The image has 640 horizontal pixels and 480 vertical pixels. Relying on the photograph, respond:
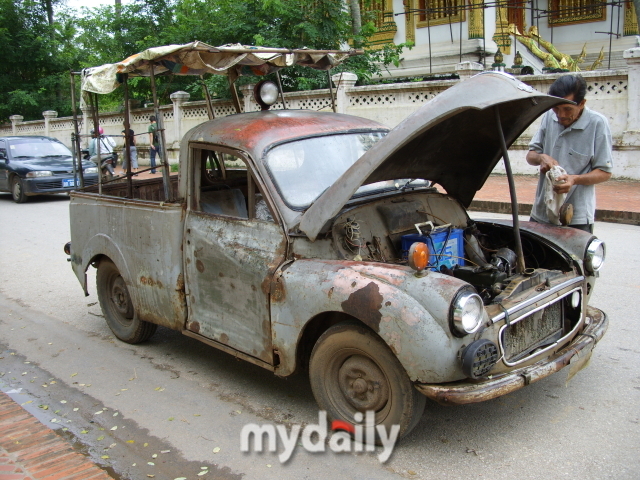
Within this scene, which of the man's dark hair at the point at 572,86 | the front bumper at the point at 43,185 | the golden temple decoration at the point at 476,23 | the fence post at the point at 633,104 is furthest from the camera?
the golden temple decoration at the point at 476,23

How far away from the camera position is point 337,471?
133 inches

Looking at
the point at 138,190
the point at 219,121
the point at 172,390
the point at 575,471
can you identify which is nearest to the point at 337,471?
the point at 575,471

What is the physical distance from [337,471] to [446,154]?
232 centimetres

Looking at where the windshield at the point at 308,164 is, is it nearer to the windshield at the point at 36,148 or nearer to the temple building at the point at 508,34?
the windshield at the point at 36,148

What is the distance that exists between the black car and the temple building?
428 inches

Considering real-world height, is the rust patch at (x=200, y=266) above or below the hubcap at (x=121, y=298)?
above

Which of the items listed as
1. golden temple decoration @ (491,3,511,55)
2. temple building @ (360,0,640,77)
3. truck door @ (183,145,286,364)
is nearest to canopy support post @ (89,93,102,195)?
truck door @ (183,145,286,364)

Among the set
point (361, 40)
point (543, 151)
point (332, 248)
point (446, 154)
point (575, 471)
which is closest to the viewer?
point (575, 471)

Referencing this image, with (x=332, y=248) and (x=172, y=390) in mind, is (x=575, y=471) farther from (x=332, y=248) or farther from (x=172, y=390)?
(x=172, y=390)

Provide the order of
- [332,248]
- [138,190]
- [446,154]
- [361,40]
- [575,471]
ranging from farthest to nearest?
[361,40], [138,190], [446,154], [332,248], [575,471]

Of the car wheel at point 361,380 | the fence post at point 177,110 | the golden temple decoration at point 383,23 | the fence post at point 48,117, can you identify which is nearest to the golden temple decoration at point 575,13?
the golden temple decoration at point 383,23

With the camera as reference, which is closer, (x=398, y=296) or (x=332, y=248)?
(x=398, y=296)

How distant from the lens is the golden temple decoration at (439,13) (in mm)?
22263

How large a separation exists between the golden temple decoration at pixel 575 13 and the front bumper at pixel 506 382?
68.2 feet
